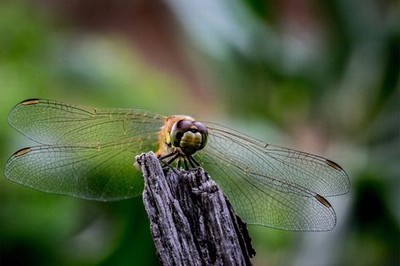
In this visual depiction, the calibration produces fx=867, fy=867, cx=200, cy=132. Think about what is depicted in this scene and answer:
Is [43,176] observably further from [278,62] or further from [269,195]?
[278,62]

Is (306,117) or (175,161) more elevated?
(306,117)

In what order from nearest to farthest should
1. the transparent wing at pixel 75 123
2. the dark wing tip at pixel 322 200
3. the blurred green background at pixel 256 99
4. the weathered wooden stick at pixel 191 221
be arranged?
1. the weathered wooden stick at pixel 191 221
2. the dark wing tip at pixel 322 200
3. the transparent wing at pixel 75 123
4. the blurred green background at pixel 256 99

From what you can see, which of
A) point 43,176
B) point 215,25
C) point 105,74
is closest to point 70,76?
point 105,74

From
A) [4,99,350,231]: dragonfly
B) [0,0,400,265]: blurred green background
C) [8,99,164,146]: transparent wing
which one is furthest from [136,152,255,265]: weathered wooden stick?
[0,0,400,265]: blurred green background

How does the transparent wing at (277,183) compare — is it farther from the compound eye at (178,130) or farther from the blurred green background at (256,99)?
the blurred green background at (256,99)

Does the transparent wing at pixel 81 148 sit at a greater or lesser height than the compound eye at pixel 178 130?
lesser

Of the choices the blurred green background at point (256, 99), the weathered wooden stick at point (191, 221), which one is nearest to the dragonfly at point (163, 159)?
the weathered wooden stick at point (191, 221)

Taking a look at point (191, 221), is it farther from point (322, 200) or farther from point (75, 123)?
point (75, 123)

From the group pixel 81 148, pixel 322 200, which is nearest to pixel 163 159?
pixel 81 148
